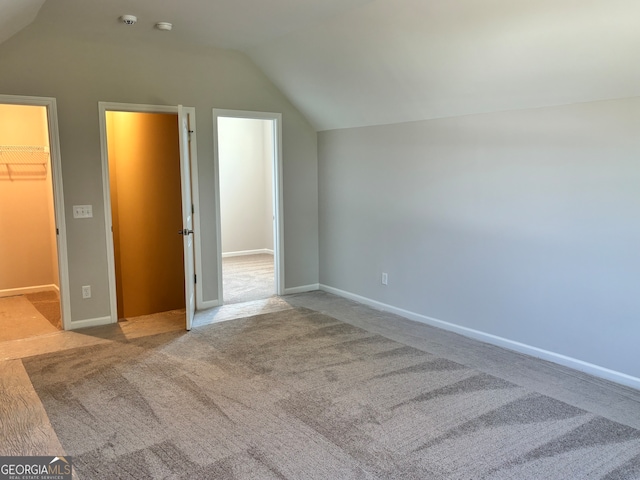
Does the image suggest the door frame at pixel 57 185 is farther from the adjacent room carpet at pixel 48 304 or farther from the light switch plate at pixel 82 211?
the adjacent room carpet at pixel 48 304

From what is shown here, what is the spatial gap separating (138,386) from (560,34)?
3453mm

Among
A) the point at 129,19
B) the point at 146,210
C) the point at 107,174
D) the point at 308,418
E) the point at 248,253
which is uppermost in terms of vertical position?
the point at 129,19

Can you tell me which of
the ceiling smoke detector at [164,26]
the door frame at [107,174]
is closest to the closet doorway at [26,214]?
the door frame at [107,174]

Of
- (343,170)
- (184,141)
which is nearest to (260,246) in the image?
(343,170)

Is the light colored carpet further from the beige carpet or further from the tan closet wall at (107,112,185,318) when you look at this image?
the beige carpet

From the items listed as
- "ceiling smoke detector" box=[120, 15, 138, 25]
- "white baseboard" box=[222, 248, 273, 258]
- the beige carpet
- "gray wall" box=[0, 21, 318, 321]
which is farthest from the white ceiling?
"white baseboard" box=[222, 248, 273, 258]

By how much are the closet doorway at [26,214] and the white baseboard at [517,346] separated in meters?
3.67

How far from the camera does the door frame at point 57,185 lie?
416 cm

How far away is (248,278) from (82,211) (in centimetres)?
268

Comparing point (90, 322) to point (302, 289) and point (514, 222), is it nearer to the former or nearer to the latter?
point (302, 289)

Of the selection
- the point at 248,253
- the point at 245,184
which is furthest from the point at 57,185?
the point at 248,253

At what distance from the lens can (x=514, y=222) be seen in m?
3.78

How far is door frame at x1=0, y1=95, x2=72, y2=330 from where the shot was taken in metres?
4.16

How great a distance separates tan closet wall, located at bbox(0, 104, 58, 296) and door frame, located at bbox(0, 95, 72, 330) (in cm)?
145
